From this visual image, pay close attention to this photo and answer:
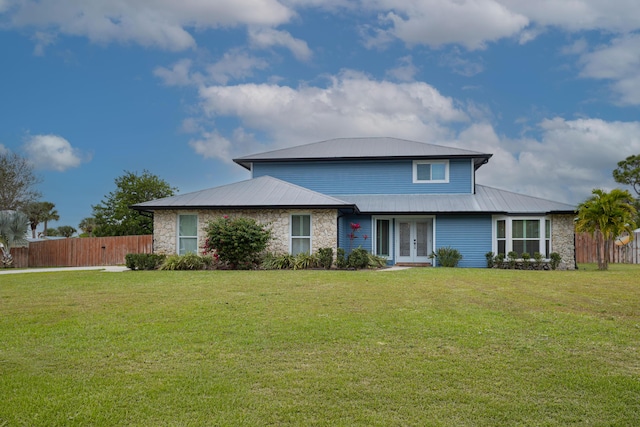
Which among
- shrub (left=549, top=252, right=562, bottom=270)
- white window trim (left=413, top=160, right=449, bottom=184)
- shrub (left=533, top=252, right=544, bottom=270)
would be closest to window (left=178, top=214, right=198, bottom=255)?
white window trim (left=413, top=160, right=449, bottom=184)

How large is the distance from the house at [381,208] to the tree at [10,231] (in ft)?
33.4

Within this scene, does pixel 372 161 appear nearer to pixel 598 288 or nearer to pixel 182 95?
pixel 182 95

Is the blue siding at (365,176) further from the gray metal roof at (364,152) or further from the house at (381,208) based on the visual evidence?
the gray metal roof at (364,152)

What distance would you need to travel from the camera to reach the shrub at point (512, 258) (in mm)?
21031

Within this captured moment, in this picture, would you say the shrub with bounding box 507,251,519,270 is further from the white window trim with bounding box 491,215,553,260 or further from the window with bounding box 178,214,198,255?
the window with bounding box 178,214,198,255

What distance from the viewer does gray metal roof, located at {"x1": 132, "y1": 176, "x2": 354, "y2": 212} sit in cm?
2027

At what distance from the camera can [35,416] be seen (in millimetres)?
4379

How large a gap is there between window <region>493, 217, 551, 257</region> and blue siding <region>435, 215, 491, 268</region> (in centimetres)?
47

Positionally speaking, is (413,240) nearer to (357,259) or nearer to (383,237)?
(383,237)

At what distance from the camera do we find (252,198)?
837 inches

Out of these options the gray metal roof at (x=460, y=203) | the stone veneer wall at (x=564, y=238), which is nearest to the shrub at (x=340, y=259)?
the gray metal roof at (x=460, y=203)

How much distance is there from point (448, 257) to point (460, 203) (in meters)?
2.61

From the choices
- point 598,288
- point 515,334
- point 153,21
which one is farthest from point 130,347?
point 153,21

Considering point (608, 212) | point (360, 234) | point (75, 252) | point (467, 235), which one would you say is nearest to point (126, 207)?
point (75, 252)
